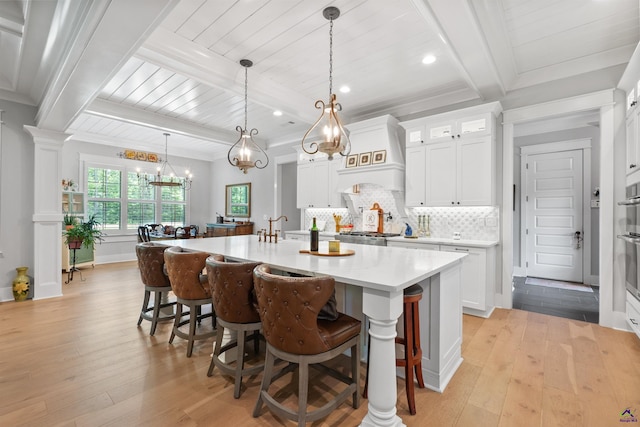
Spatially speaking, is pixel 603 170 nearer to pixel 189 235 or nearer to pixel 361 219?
pixel 361 219

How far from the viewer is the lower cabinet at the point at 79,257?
227 inches

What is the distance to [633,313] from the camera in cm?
282

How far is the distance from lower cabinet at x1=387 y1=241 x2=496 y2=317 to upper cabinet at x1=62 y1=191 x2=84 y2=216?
7638 mm

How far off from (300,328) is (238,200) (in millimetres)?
6629

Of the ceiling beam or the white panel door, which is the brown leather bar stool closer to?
the ceiling beam

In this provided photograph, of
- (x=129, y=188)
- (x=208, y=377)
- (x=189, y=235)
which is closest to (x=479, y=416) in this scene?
(x=208, y=377)

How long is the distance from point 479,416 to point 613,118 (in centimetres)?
346

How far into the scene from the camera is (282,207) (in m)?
6.67

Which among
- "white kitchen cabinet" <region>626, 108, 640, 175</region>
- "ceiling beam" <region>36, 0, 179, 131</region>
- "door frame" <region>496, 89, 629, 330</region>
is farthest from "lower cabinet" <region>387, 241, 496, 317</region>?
"ceiling beam" <region>36, 0, 179, 131</region>

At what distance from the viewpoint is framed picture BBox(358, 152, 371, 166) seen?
15.1 feet

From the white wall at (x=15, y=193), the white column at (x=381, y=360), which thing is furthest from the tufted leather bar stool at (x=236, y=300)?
the white wall at (x=15, y=193)

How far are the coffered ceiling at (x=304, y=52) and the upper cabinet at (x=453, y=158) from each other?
0.39m

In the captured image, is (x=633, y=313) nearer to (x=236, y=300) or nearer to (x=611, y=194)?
(x=611, y=194)

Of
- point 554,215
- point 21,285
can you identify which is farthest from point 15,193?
point 554,215
